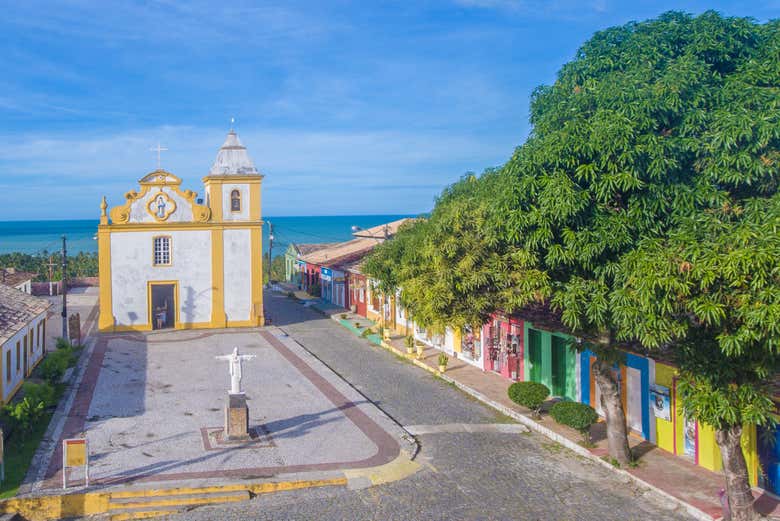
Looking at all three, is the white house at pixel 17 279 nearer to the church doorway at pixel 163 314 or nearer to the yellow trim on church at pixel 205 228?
the church doorway at pixel 163 314

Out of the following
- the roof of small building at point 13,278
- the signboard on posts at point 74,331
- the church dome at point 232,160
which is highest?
the church dome at point 232,160

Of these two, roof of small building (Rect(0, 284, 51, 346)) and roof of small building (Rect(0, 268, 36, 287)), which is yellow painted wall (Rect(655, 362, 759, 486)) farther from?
roof of small building (Rect(0, 268, 36, 287))

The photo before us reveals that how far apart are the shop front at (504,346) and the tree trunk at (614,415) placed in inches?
270

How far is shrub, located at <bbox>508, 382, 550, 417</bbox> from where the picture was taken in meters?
17.6

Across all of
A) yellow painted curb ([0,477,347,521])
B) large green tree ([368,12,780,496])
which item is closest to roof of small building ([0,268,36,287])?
yellow painted curb ([0,477,347,521])

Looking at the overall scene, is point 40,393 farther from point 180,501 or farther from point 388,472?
point 388,472

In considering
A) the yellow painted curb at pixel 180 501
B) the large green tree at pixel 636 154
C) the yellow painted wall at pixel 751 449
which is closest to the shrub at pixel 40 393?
the yellow painted curb at pixel 180 501

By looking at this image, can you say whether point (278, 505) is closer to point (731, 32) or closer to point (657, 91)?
point (657, 91)

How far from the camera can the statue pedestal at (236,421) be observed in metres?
16.3

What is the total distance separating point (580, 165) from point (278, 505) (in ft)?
27.7

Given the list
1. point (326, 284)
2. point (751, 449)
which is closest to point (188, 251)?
point (326, 284)

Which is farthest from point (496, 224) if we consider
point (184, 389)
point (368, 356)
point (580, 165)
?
point (368, 356)

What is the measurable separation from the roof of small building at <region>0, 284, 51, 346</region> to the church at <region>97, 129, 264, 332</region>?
7060mm

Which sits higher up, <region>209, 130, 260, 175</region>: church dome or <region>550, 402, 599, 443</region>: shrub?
<region>209, 130, 260, 175</region>: church dome
